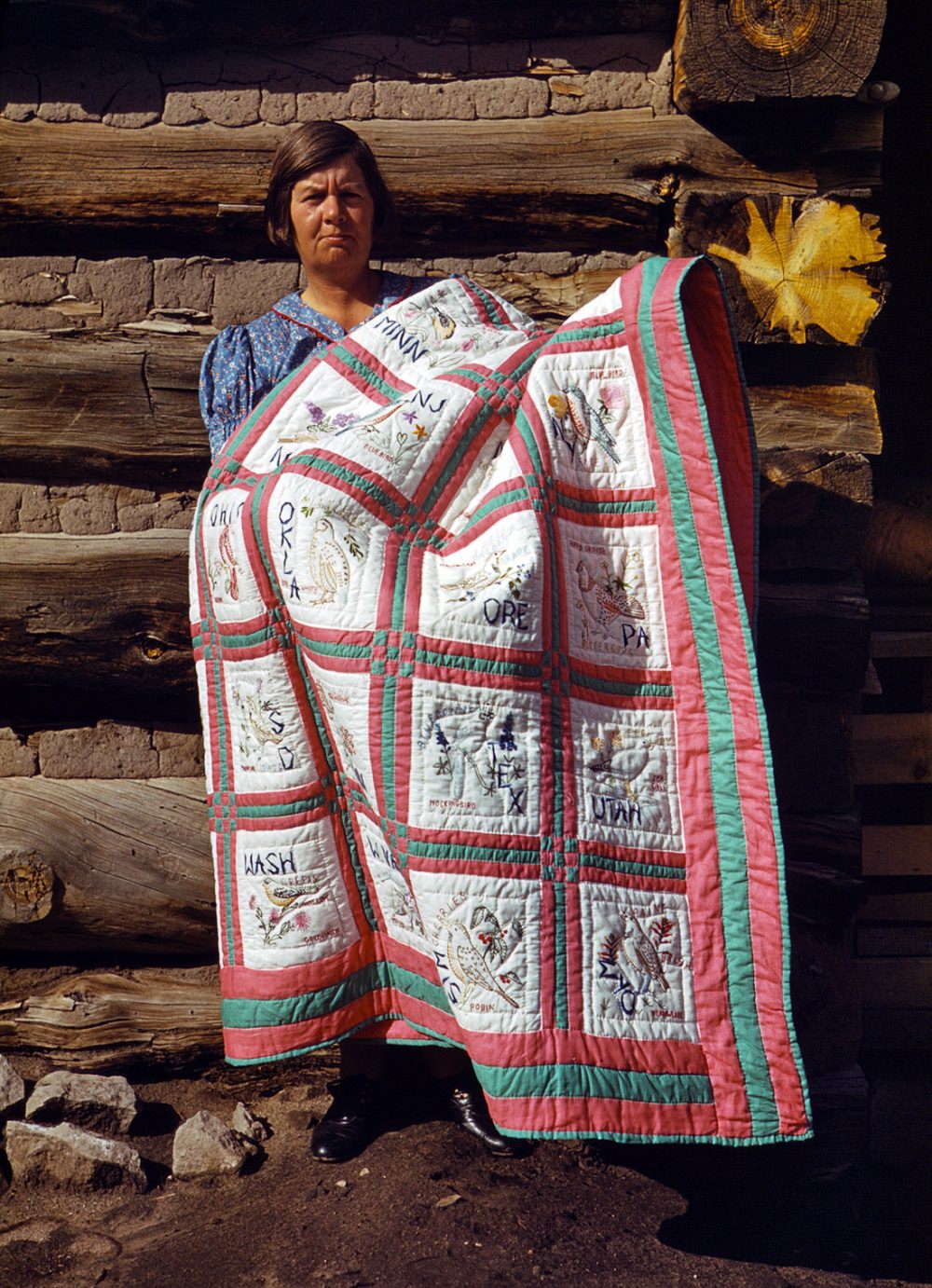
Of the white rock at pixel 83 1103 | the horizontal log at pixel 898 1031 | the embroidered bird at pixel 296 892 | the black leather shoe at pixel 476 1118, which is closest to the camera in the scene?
the embroidered bird at pixel 296 892

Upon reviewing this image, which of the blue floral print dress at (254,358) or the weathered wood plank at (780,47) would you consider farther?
the weathered wood plank at (780,47)

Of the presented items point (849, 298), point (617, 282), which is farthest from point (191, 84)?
point (849, 298)

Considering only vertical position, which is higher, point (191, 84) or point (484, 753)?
point (191, 84)

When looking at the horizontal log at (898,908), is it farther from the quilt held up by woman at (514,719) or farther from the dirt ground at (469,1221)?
the quilt held up by woman at (514,719)

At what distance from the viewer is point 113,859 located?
279 centimetres

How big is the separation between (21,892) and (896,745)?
236 cm

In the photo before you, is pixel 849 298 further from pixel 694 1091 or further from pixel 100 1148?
pixel 100 1148

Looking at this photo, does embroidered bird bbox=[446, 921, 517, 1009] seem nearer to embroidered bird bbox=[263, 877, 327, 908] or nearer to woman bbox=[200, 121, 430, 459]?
embroidered bird bbox=[263, 877, 327, 908]

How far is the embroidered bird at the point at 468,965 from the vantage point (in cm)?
195

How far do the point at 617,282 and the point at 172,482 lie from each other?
4.16 ft

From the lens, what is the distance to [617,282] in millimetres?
2229

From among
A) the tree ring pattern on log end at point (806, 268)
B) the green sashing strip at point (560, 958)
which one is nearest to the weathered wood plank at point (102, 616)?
the green sashing strip at point (560, 958)

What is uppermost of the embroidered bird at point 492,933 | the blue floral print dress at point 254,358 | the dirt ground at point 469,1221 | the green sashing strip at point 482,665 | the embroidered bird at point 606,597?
the blue floral print dress at point 254,358

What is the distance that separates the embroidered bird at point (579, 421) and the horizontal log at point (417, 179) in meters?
0.87
